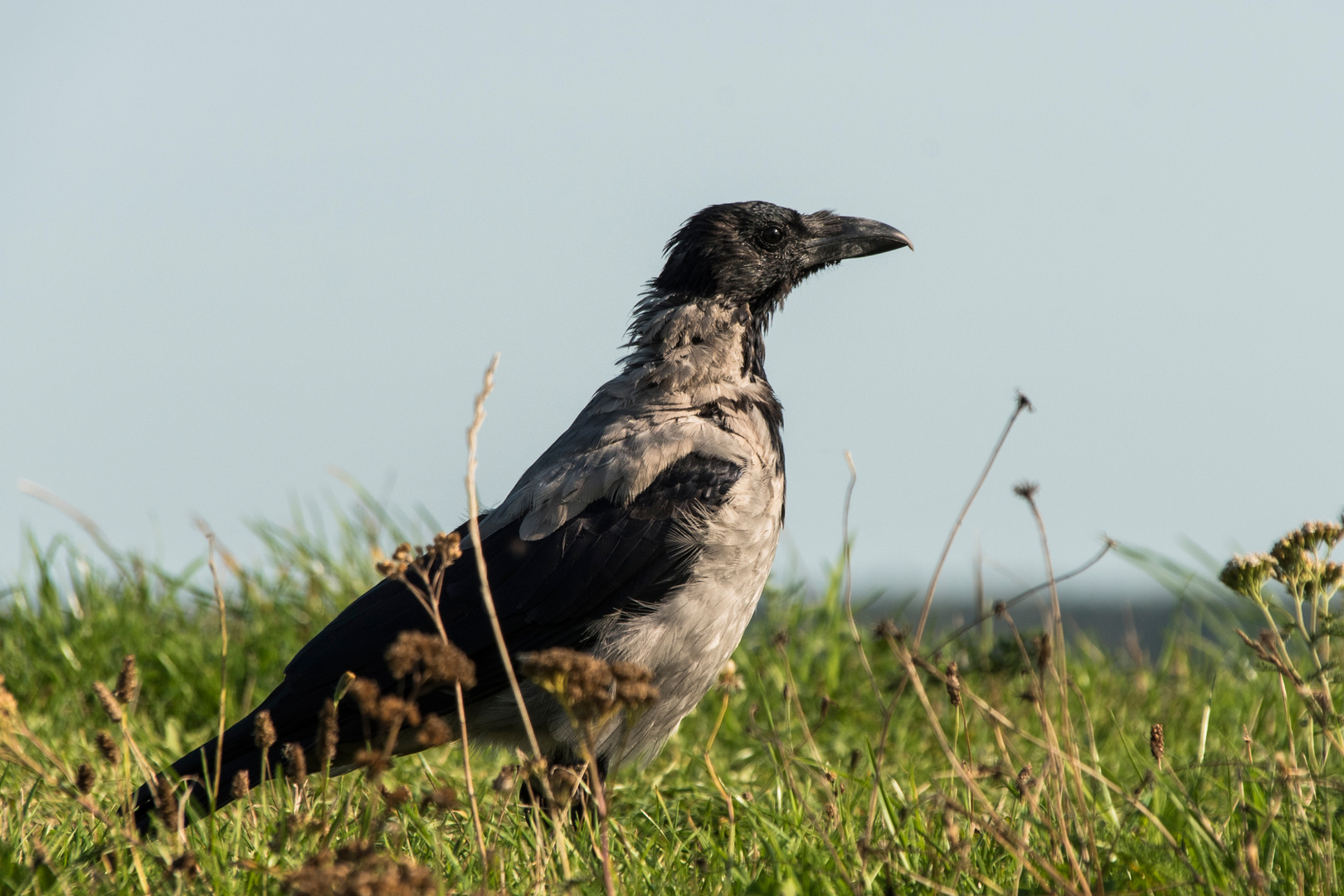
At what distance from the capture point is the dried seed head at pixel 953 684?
7.83ft

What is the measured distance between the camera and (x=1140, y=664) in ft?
20.9

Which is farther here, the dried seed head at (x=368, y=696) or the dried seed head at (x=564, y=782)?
the dried seed head at (x=564, y=782)

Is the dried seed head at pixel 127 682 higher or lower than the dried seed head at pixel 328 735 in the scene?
higher

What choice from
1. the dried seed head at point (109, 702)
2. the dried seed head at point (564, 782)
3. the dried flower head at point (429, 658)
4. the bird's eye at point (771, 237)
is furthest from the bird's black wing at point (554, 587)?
the dried flower head at point (429, 658)

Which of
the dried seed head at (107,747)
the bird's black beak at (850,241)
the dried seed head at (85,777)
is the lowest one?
the dried seed head at (85,777)

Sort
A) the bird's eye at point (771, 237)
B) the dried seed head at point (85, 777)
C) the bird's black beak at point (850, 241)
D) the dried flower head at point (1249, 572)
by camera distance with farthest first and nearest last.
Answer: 1. the bird's black beak at point (850, 241)
2. the bird's eye at point (771, 237)
3. the dried flower head at point (1249, 572)
4. the dried seed head at point (85, 777)

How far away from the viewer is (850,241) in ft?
17.0

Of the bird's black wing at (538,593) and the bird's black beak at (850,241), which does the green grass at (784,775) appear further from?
the bird's black beak at (850,241)

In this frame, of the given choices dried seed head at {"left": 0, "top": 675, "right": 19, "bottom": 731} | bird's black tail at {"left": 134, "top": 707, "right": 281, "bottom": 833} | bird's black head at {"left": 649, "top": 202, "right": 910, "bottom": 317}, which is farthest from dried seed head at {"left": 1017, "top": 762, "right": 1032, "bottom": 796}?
bird's black head at {"left": 649, "top": 202, "right": 910, "bottom": 317}

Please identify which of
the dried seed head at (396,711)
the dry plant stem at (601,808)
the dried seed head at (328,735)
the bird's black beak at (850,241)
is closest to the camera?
the dry plant stem at (601,808)

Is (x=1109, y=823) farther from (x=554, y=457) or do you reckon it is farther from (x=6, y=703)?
(x=6, y=703)

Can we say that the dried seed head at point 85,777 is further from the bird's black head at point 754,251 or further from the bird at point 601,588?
the bird's black head at point 754,251

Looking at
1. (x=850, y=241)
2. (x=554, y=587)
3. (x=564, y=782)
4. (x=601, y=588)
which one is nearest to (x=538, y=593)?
(x=554, y=587)

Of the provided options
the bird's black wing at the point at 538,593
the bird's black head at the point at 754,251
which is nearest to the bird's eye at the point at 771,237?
the bird's black head at the point at 754,251
